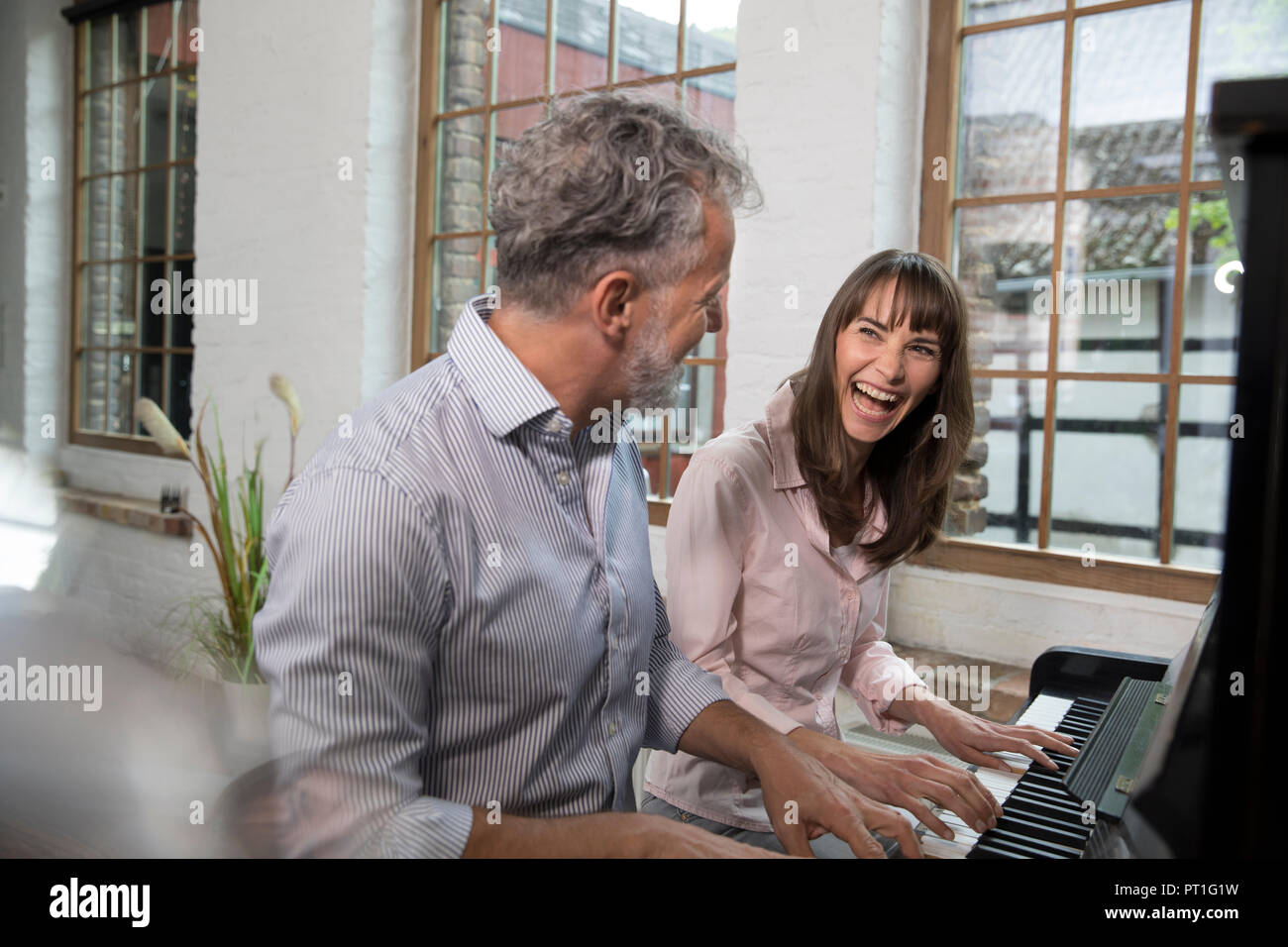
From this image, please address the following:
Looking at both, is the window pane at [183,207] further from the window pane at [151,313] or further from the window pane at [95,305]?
the window pane at [95,305]

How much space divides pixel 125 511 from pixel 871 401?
3714 mm

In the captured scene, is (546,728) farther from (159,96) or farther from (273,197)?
(159,96)

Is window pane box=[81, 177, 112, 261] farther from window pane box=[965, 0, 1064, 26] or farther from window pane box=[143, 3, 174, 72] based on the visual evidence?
window pane box=[965, 0, 1064, 26]

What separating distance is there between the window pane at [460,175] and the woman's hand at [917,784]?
9.52 ft

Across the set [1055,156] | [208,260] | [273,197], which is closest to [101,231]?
[208,260]

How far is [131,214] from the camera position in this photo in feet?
15.8

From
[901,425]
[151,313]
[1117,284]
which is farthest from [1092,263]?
[151,313]

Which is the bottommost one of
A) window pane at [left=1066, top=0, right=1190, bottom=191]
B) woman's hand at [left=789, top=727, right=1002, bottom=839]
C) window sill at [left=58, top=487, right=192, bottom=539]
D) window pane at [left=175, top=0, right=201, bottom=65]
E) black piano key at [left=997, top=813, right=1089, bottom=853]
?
→ window sill at [left=58, top=487, right=192, bottom=539]

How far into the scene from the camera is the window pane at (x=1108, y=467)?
92.7 inches

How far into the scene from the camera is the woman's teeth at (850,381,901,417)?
1.59 meters

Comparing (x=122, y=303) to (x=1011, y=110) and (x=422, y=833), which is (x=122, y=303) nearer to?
(x=1011, y=110)

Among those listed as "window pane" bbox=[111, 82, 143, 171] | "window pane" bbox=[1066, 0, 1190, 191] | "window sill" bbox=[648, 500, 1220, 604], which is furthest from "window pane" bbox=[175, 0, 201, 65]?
"window sill" bbox=[648, 500, 1220, 604]

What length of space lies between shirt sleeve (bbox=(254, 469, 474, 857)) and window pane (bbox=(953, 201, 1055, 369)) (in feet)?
6.25
